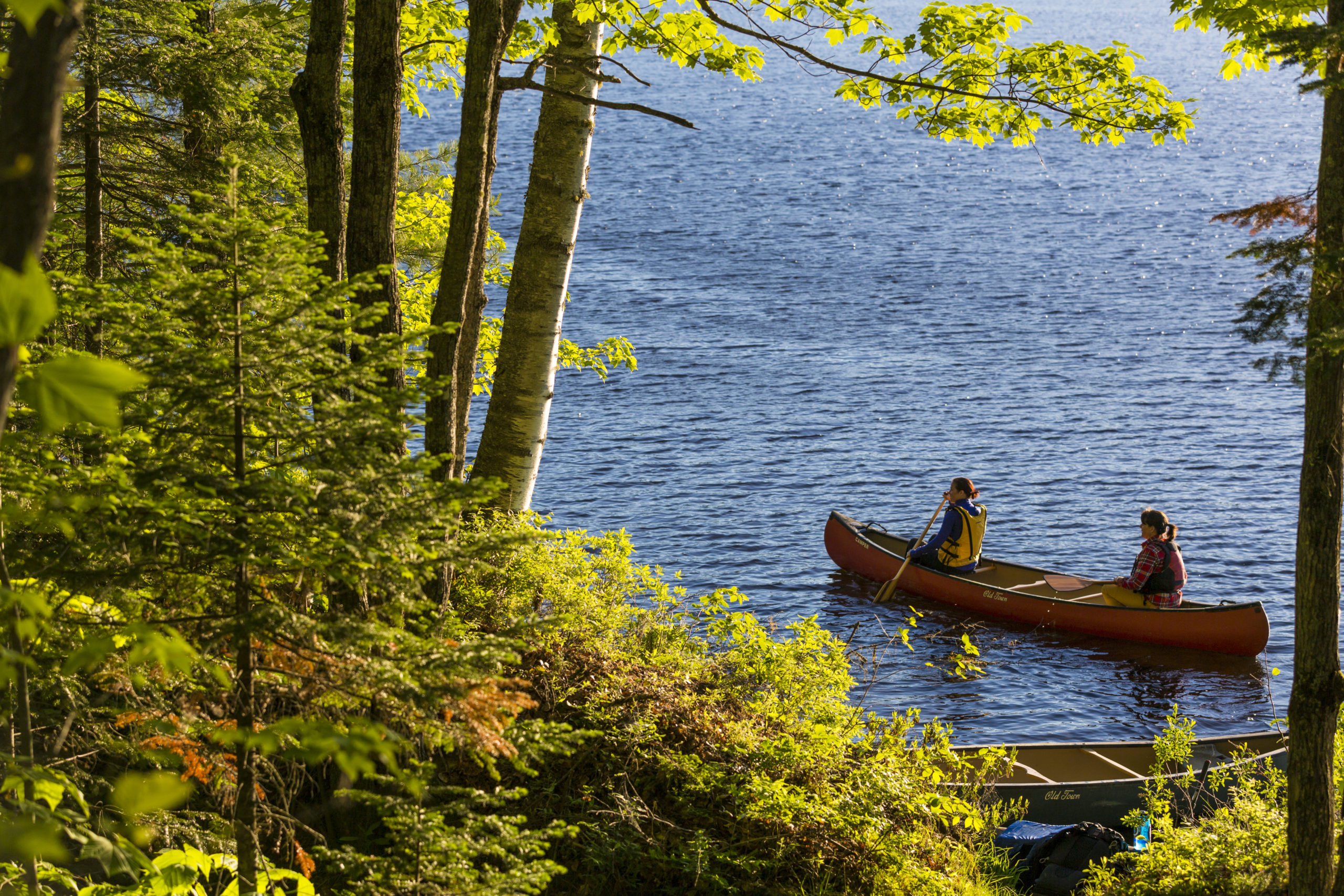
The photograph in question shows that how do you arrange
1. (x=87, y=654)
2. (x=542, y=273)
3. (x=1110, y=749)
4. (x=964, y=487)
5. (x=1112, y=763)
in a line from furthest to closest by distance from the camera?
1. (x=964, y=487)
2. (x=1110, y=749)
3. (x=1112, y=763)
4. (x=542, y=273)
5. (x=87, y=654)

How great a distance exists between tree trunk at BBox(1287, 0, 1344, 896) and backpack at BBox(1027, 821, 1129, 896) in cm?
186

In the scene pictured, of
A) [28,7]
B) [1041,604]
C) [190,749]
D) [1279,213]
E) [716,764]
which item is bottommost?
[1041,604]

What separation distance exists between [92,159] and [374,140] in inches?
228

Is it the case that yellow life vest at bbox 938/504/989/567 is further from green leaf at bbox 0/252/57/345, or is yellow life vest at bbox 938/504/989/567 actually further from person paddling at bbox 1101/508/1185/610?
green leaf at bbox 0/252/57/345

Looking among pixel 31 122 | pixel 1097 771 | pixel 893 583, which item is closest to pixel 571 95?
pixel 31 122

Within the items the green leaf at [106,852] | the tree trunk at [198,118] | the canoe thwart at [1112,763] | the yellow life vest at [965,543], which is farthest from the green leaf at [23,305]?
the yellow life vest at [965,543]

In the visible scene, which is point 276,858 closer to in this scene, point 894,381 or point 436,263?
point 436,263

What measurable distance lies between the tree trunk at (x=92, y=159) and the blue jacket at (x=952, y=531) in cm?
1127

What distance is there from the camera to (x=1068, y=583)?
15078 mm

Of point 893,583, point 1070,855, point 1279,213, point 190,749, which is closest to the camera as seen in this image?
point 190,749

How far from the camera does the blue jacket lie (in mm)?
15250

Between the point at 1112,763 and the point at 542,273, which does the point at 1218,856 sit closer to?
the point at 1112,763

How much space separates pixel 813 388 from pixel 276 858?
70.8ft

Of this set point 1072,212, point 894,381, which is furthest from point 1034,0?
point 894,381
